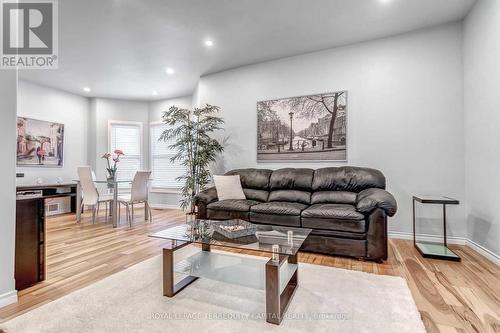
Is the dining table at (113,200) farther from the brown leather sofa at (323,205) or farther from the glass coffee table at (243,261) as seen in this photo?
the glass coffee table at (243,261)

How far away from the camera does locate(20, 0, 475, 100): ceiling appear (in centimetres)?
294

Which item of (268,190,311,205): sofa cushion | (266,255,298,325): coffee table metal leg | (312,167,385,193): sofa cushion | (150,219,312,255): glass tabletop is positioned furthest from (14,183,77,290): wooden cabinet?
(312,167,385,193): sofa cushion

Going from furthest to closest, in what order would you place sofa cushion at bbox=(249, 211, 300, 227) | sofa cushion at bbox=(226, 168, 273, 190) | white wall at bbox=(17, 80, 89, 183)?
white wall at bbox=(17, 80, 89, 183) → sofa cushion at bbox=(226, 168, 273, 190) → sofa cushion at bbox=(249, 211, 300, 227)

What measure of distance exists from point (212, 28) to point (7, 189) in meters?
2.88

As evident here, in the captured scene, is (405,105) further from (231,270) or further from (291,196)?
(231,270)

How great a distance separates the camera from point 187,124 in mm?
4895

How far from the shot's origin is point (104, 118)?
6379mm

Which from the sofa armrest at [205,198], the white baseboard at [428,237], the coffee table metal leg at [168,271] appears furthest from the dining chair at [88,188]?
the white baseboard at [428,237]

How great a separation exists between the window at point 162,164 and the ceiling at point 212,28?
198cm

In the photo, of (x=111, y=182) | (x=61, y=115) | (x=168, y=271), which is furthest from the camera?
(x=61, y=115)

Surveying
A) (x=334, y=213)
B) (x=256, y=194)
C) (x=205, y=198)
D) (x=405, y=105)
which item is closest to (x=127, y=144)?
(x=205, y=198)

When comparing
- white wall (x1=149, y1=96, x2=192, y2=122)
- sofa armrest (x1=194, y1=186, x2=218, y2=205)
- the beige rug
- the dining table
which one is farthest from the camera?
white wall (x1=149, y1=96, x2=192, y2=122)

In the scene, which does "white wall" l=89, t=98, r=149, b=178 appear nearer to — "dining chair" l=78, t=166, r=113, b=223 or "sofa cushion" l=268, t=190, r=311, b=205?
"dining chair" l=78, t=166, r=113, b=223

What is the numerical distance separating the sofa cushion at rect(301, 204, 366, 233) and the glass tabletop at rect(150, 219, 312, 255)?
77cm
